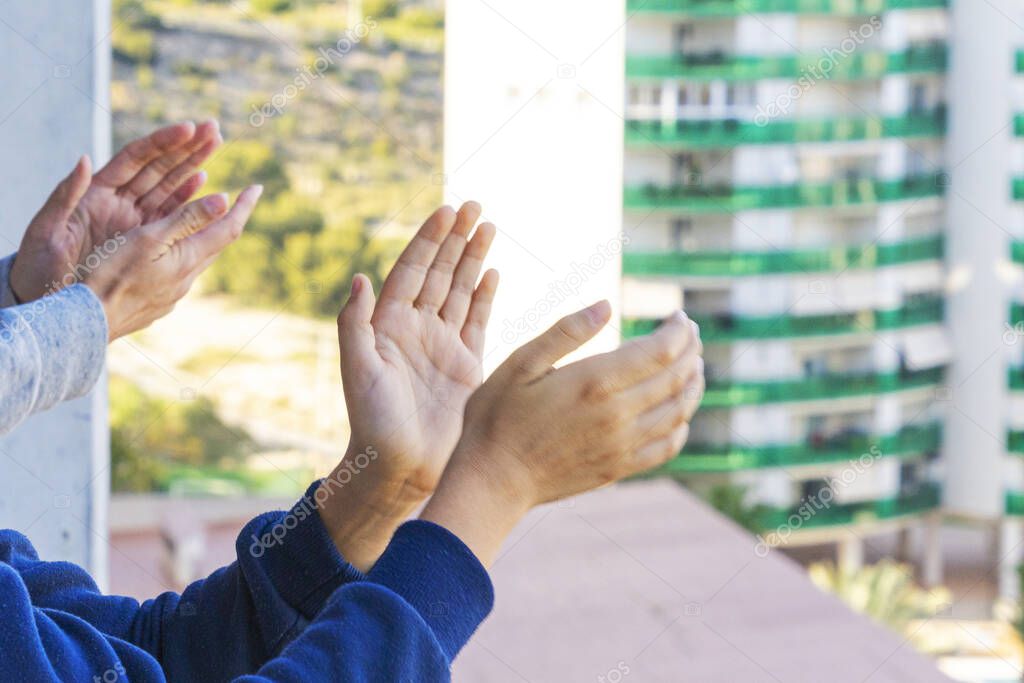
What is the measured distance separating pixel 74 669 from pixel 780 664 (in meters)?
0.94

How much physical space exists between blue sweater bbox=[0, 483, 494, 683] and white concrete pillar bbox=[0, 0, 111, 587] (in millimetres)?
344

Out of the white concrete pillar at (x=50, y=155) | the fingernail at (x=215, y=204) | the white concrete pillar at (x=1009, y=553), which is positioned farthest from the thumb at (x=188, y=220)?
the white concrete pillar at (x=1009, y=553)

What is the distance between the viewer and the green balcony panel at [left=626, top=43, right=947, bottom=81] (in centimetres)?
945

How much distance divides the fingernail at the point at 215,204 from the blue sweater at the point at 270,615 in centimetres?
16

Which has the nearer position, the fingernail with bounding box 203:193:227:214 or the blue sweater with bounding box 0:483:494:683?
the blue sweater with bounding box 0:483:494:683

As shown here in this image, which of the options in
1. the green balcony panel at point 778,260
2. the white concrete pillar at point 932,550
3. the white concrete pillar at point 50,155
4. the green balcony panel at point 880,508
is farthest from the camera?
the white concrete pillar at point 932,550

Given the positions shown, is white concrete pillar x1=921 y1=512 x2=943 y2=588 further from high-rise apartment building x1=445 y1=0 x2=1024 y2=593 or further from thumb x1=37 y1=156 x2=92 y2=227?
thumb x1=37 y1=156 x2=92 y2=227

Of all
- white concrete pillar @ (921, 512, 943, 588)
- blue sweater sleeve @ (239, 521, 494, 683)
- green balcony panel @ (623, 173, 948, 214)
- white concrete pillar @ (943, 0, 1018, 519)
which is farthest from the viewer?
white concrete pillar @ (921, 512, 943, 588)

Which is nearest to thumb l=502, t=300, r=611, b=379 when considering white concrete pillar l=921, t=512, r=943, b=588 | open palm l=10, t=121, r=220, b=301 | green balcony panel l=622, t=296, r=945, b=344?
open palm l=10, t=121, r=220, b=301

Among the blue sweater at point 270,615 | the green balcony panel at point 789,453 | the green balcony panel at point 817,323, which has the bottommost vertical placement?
the green balcony panel at point 789,453

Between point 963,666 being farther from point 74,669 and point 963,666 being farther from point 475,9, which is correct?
point 74,669

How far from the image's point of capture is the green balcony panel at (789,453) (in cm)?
994

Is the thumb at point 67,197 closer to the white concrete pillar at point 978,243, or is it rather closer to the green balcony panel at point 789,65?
the green balcony panel at point 789,65

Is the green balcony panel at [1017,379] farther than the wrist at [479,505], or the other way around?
the green balcony panel at [1017,379]
